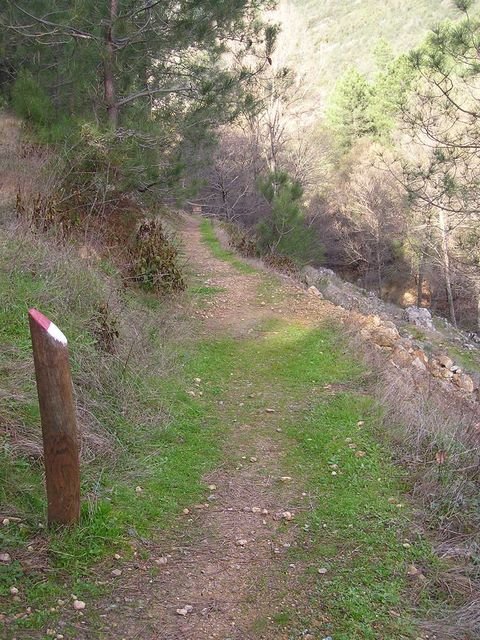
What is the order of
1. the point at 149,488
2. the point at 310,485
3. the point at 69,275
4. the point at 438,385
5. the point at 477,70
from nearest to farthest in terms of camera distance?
the point at 149,488 < the point at 310,485 < the point at 69,275 < the point at 438,385 < the point at 477,70

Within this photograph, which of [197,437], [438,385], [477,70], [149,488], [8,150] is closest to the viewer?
[149,488]

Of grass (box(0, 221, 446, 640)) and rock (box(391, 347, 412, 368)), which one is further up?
rock (box(391, 347, 412, 368))

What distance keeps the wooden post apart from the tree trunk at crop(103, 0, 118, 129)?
5.44 m

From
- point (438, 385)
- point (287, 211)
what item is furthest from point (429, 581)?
point (287, 211)

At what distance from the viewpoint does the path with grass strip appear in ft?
8.48

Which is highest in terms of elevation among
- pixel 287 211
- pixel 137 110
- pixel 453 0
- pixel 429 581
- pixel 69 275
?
pixel 453 0

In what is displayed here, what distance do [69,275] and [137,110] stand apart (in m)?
4.60

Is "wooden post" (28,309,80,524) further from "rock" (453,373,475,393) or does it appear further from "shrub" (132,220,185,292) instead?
"rock" (453,373,475,393)

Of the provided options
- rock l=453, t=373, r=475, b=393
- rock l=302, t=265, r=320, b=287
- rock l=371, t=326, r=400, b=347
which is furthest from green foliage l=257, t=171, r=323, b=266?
rock l=453, t=373, r=475, b=393

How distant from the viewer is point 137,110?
28.9ft

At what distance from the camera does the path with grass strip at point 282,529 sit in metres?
2.59

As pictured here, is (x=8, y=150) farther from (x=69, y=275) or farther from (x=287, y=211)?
(x=287, y=211)

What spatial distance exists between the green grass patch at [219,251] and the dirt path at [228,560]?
6494mm

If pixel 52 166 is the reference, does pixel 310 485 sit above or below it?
below
